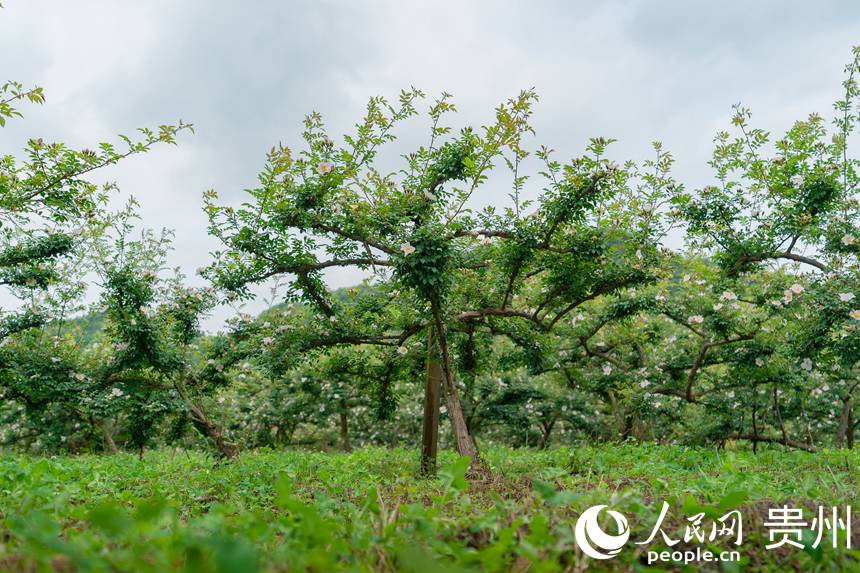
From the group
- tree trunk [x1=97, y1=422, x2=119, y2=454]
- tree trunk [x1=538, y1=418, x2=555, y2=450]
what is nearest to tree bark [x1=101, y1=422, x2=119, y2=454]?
tree trunk [x1=97, y1=422, x2=119, y2=454]

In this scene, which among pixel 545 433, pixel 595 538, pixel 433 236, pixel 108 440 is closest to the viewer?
pixel 595 538

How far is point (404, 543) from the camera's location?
187cm

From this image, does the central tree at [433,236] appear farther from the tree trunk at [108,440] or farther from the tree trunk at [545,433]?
the tree trunk at [545,433]

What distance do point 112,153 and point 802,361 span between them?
9424 mm

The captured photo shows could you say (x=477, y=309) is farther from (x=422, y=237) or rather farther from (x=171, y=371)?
(x=171, y=371)

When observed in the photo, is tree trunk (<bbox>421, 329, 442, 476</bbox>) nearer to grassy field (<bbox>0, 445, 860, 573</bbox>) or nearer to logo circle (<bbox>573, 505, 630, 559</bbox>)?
grassy field (<bbox>0, 445, 860, 573</bbox>)

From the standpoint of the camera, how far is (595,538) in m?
2.01

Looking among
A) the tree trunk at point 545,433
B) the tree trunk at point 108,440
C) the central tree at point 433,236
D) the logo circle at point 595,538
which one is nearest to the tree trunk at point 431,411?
the central tree at point 433,236

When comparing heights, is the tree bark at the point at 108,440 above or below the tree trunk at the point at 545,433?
below

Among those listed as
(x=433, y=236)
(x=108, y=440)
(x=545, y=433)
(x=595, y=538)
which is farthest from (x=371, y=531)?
(x=545, y=433)

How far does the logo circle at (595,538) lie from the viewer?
195 centimetres

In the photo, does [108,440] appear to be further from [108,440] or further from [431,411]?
[431,411]

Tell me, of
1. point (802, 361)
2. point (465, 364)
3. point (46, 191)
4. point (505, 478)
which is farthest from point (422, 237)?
point (802, 361)

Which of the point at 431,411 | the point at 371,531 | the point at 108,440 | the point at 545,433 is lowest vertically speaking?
the point at 108,440
